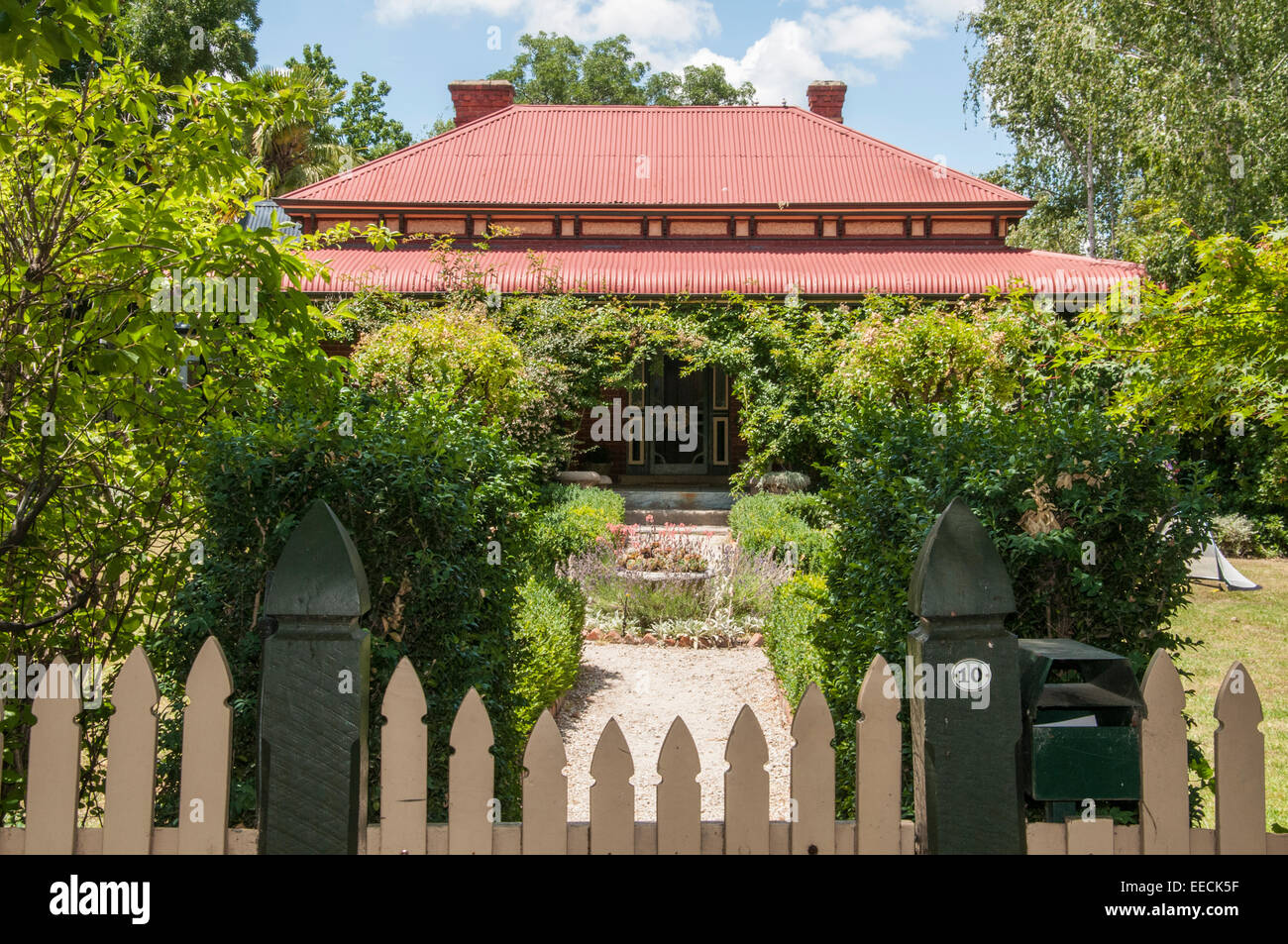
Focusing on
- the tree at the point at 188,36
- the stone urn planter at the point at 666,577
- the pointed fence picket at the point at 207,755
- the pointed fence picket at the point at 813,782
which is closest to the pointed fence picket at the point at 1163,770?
the pointed fence picket at the point at 813,782

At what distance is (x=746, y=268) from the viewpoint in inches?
640

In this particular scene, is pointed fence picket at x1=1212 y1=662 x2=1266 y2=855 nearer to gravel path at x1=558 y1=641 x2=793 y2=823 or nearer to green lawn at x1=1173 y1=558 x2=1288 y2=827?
green lawn at x1=1173 y1=558 x2=1288 y2=827

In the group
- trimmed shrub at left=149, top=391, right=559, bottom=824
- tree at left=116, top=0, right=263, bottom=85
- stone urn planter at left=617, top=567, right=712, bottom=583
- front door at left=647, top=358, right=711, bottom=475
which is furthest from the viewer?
tree at left=116, top=0, right=263, bottom=85

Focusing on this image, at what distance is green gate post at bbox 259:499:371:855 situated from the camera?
1991 mm

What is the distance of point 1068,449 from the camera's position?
3043 millimetres

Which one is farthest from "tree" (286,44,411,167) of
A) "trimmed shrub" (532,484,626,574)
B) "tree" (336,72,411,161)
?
"trimmed shrub" (532,484,626,574)

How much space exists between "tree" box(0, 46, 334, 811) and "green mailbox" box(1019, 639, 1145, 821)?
2533 millimetres

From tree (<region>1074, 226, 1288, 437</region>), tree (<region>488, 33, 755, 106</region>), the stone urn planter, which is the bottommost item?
the stone urn planter

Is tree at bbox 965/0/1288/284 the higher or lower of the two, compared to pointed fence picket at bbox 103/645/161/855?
higher
